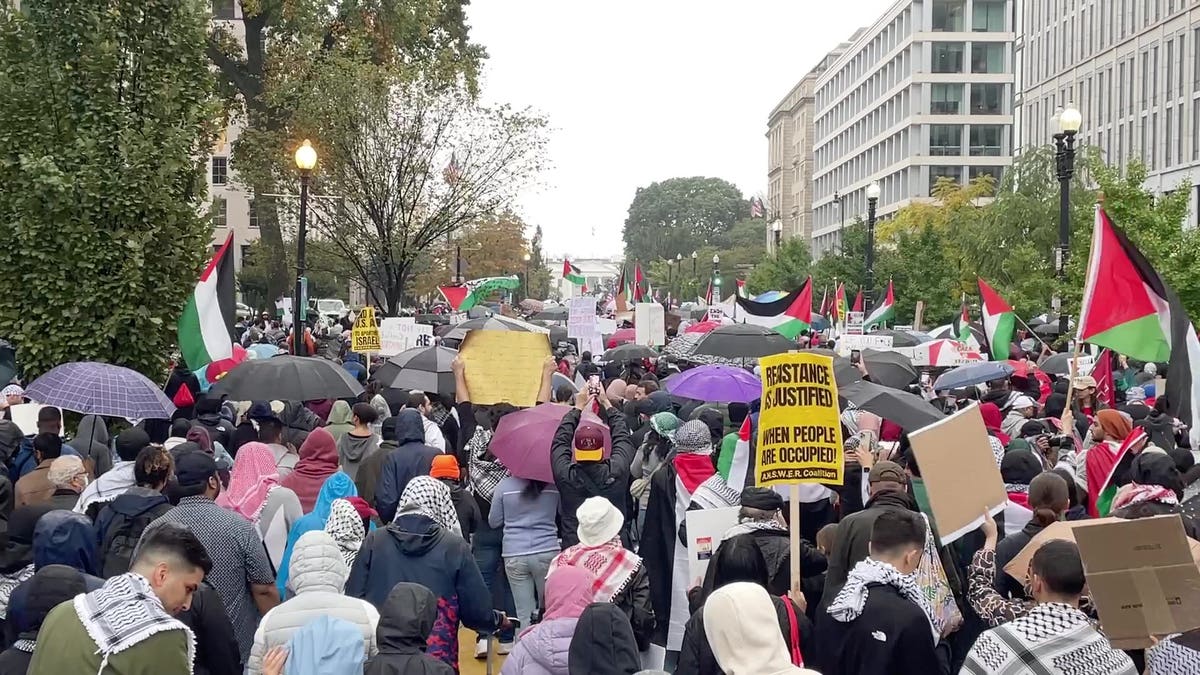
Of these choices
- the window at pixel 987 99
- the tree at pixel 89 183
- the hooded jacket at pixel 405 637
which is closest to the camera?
the hooded jacket at pixel 405 637

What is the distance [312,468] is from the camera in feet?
30.5

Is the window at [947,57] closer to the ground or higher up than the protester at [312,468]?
higher up

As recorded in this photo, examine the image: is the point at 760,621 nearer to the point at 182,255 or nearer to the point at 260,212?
the point at 182,255

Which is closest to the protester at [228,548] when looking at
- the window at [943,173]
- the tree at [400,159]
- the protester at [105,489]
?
the protester at [105,489]

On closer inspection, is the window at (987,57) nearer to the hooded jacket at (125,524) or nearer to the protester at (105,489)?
the protester at (105,489)

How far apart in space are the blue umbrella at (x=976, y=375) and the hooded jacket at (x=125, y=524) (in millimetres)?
9806

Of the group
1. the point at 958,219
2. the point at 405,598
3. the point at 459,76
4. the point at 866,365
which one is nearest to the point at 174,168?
the point at 866,365

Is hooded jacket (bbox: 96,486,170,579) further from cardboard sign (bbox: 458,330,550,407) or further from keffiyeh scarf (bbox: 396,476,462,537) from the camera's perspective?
cardboard sign (bbox: 458,330,550,407)

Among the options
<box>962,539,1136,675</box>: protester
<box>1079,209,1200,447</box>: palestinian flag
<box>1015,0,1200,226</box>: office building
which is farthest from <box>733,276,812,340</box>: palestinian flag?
<box>1015,0,1200,226</box>: office building

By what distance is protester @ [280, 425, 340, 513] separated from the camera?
30.4 feet

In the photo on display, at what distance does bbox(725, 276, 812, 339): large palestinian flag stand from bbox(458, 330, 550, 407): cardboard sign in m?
9.93

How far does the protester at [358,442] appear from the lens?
11281 millimetres

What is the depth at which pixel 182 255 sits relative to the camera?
1544cm

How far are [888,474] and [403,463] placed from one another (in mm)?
3856
